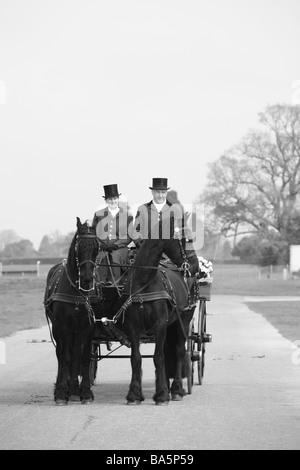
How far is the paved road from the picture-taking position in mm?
9242

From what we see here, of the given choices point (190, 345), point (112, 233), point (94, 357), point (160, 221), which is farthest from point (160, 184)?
point (94, 357)

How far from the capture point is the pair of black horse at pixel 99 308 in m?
12.0

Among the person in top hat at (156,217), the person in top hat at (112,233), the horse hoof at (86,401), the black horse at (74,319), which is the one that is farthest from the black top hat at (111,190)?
the horse hoof at (86,401)

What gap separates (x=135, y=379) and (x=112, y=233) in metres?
2.22

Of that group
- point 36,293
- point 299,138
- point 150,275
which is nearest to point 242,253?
point 299,138

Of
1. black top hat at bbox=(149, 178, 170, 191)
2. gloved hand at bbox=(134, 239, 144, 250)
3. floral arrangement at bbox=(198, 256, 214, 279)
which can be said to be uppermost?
black top hat at bbox=(149, 178, 170, 191)

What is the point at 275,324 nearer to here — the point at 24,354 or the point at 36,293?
the point at 24,354

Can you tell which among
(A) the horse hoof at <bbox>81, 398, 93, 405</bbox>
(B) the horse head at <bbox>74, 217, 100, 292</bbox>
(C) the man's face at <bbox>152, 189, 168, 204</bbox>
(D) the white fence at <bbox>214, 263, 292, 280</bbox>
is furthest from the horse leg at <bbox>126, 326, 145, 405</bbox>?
(D) the white fence at <bbox>214, 263, 292, 280</bbox>

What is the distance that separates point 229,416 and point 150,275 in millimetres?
2174

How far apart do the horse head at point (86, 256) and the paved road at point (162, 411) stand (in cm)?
137

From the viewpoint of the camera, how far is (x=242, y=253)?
334 ft

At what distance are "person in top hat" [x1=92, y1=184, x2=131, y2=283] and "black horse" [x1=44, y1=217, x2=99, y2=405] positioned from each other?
0.51 metres

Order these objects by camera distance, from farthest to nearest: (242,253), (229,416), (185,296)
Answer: (242,253) → (185,296) → (229,416)

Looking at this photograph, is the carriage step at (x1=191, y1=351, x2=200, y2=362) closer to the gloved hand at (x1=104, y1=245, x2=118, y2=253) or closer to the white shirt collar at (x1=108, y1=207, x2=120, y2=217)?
the gloved hand at (x1=104, y1=245, x2=118, y2=253)
